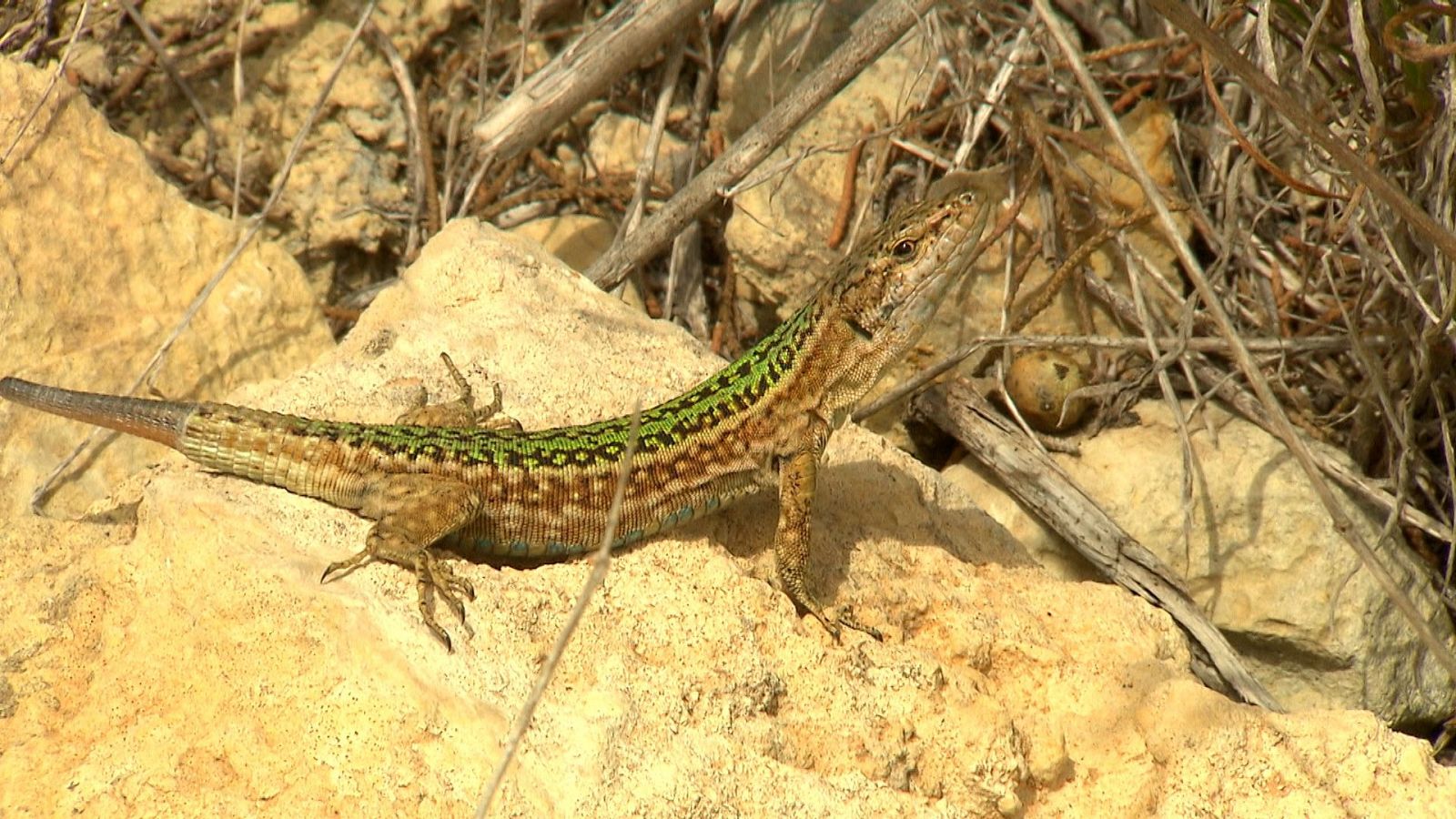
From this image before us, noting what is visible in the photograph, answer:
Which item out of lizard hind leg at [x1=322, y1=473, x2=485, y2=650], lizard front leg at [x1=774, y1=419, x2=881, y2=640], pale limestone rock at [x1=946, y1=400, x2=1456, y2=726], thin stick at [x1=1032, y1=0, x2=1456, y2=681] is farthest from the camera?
pale limestone rock at [x1=946, y1=400, x2=1456, y2=726]

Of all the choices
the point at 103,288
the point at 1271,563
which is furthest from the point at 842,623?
the point at 103,288

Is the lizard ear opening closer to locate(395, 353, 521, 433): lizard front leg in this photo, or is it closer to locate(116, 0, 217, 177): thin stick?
locate(395, 353, 521, 433): lizard front leg

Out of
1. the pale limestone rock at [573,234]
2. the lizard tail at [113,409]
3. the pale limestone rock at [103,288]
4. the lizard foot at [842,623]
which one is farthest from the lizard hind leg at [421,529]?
the pale limestone rock at [573,234]

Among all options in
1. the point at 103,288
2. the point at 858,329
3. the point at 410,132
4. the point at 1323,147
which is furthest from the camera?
the point at 410,132

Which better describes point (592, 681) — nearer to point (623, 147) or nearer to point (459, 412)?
point (459, 412)

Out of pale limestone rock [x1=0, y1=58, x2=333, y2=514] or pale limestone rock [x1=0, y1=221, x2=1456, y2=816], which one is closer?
pale limestone rock [x1=0, y1=221, x2=1456, y2=816]

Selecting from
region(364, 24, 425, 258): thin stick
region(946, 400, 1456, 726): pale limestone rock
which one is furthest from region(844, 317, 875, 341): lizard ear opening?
region(364, 24, 425, 258): thin stick
